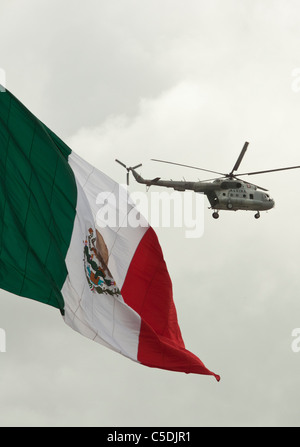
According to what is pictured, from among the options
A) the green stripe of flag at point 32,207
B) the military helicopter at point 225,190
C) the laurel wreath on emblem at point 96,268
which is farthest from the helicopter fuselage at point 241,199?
the green stripe of flag at point 32,207

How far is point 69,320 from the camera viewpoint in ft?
73.6

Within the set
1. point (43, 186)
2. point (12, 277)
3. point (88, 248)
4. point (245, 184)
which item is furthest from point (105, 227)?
point (245, 184)

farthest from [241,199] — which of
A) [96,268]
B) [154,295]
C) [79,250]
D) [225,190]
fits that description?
[79,250]

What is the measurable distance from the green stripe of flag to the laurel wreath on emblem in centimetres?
86

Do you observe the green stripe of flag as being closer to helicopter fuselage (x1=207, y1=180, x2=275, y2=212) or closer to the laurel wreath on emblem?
the laurel wreath on emblem

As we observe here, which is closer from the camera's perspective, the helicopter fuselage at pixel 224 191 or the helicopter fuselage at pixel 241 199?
the helicopter fuselage at pixel 224 191

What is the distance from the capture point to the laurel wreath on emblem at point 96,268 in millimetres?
23688

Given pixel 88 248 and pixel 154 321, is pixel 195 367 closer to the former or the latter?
pixel 154 321

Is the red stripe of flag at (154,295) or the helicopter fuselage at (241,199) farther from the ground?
the helicopter fuselage at (241,199)

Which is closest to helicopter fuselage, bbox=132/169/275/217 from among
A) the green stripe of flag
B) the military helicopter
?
the military helicopter

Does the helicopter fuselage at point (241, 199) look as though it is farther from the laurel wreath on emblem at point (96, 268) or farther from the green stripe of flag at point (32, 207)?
the green stripe of flag at point (32, 207)

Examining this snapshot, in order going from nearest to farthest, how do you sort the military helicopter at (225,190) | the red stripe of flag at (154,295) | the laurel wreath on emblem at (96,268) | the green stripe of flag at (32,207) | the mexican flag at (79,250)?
the green stripe of flag at (32,207) < the mexican flag at (79,250) < the laurel wreath on emblem at (96,268) < the red stripe of flag at (154,295) < the military helicopter at (225,190)

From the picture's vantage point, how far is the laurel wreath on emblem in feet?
77.7

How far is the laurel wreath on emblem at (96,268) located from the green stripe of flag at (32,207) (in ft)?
2.81
